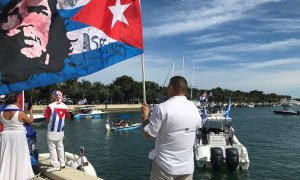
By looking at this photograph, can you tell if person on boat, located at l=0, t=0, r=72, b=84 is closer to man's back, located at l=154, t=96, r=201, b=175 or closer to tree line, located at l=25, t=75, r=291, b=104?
man's back, located at l=154, t=96, r=201, b=175

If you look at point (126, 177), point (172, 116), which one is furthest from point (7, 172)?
point (126, 177)

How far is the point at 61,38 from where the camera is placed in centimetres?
732

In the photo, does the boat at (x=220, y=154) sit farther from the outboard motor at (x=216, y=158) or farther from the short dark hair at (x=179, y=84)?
the short dark hair at (x=179, y=84)

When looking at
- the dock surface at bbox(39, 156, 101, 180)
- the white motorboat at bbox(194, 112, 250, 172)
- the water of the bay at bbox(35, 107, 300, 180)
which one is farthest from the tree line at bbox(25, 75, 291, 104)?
the dock surface at bbox(39, 156, 101, 180)

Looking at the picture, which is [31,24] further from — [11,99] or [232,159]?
[232,159]

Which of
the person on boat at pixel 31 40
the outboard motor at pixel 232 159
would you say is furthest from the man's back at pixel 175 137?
the outboard motor at pixel 232 159

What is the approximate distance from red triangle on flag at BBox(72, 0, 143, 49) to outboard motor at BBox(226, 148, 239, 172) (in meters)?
17.3

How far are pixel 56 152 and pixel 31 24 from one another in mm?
4221

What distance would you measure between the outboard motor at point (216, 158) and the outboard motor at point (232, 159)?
19.1 inches

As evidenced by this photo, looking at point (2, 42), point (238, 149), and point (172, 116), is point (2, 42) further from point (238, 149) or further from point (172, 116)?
point (238, 149)

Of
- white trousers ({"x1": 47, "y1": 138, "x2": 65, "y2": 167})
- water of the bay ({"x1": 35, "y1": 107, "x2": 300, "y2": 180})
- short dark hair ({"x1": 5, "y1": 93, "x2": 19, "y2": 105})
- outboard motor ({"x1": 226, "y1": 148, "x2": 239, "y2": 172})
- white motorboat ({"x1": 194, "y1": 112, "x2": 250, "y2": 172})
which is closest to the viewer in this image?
short dark hair ({"x1": 5, "y1": 93, "x2": 19, "y2": 105})

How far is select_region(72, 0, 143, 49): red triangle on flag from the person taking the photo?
7.12 meters

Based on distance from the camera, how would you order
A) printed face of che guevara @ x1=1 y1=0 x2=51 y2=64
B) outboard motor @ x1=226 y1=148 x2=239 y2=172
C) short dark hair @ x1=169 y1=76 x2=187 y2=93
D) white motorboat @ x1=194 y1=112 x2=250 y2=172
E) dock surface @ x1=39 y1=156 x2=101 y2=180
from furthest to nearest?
1. white motorboat @ x1=194 y1=112 x2=250 y2=172
2. outboard motor @ x1=226 y1=148 x2=239 y2=172
3. dock surface @ x1=39 y1=156 x2=101 y2=180
4. printed face of che guevara @ x1=1 y1=0 x2=51 y2=64
5. short dark hair @ x1=169 y1=76 x2=187 y2=93

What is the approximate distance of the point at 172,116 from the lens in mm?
4578
